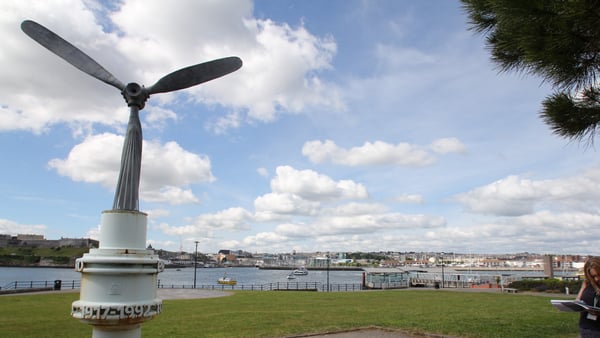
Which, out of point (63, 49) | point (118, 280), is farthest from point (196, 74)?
point (118, 280)

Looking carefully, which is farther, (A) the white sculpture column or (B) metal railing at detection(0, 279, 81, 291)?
(B) metal railing at detection(0, 279, 81, 291)

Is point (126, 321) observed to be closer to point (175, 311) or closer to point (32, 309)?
point (175, 311)

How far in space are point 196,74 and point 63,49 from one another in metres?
0.93

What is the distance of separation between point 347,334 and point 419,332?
1.56 metres

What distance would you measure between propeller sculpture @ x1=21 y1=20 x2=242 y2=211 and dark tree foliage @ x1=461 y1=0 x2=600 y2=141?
4.32 m

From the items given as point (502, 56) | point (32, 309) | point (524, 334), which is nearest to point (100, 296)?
point (502, 56)

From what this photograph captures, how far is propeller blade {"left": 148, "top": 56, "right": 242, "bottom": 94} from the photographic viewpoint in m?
2.91

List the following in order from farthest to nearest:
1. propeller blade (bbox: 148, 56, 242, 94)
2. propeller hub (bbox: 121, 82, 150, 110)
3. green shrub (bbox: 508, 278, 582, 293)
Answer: green shrub (bbox: 508, 278, 582, 293) < propeller blade (bbox: 148, 56, 242, 94) < propeller hub (bbox: 121, 82, 150, 110)

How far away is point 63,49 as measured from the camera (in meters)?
2.99

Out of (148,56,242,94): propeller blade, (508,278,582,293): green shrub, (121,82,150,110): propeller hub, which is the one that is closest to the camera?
(121,82,150,110): propeller hub

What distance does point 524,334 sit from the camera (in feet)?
31.4

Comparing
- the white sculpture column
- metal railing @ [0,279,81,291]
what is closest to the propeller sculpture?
the white sculpture column

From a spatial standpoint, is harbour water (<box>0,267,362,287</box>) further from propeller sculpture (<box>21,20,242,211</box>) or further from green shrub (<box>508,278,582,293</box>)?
propeller sculpture (<box>21,20,242,211</box>)

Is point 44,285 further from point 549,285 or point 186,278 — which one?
point 186,278
